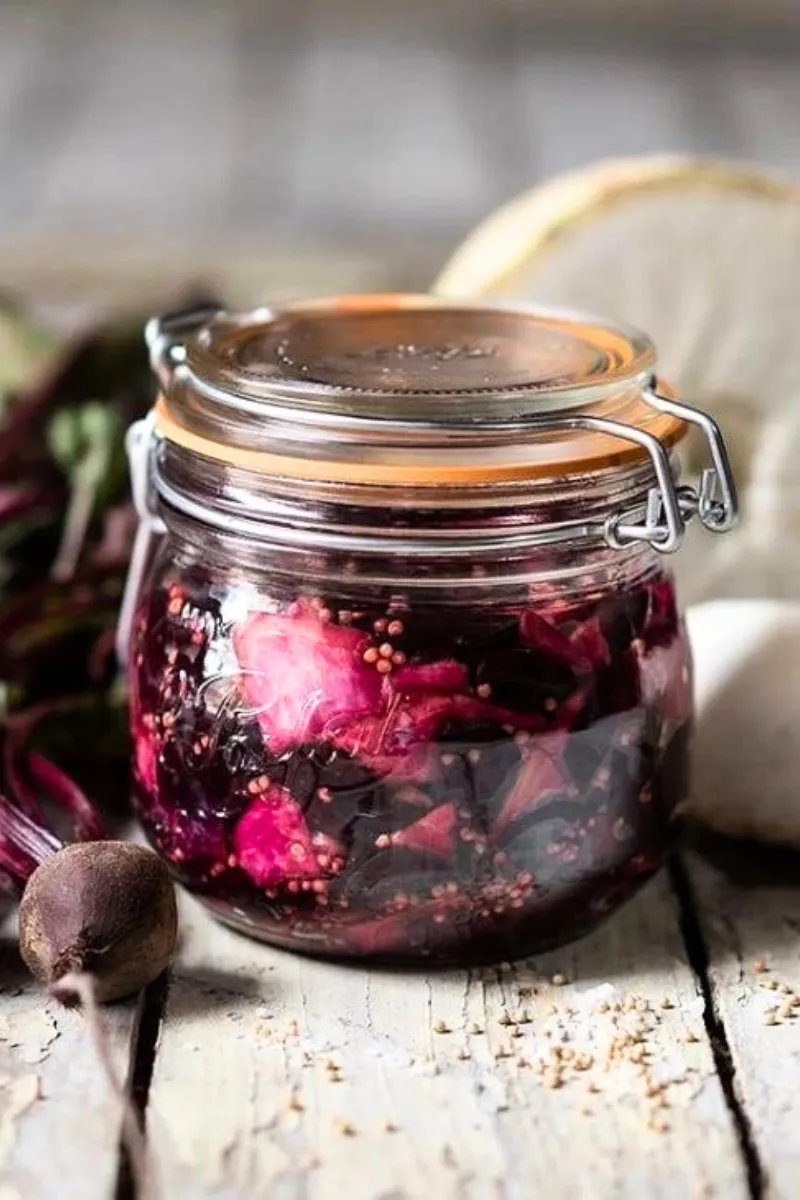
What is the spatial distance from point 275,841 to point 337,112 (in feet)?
5.31

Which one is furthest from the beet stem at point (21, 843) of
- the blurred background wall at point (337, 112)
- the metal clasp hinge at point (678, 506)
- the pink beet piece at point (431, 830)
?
the blurred background wall at point (337, 112)

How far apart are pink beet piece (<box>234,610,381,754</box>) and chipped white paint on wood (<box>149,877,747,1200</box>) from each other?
13 cm

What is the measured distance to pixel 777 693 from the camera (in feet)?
2.81

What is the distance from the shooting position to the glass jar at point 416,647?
0.70 metres

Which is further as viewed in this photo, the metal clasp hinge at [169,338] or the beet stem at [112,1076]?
the metal clasp hinge at [169,338]

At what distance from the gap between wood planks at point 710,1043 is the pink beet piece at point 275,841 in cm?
8

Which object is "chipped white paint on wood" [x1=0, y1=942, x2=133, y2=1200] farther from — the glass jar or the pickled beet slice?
the pickled beet slice

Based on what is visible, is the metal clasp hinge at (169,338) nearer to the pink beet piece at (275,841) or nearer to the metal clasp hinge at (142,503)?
the metal clasp hinge at (142,503)

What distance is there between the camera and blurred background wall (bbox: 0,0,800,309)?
5.85 ft

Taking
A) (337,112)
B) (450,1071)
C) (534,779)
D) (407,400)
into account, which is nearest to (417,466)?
(407,400)

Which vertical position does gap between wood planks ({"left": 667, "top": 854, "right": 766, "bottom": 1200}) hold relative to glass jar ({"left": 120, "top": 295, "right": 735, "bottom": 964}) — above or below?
below

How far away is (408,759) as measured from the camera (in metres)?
0.70

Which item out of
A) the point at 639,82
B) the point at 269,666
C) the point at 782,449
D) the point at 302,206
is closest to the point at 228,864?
the point at 269,666

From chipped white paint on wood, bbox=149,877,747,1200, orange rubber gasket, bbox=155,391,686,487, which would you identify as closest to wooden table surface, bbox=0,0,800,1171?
chipped white paint on wood, bbox=149,877,747,1200
